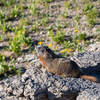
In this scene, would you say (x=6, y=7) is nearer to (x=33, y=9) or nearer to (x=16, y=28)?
(x=33, y=9)

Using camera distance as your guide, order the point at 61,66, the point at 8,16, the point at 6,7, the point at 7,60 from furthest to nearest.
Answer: the point at 6,7, the point at 8,16, the point at 7,60, the point at 61,66

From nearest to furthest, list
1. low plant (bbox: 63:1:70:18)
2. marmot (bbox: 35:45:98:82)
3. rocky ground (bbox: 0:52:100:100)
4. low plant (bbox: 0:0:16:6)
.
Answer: rocky ground (bbox: 0:52:100:100) < marmot (bbox: 35:45:98:82) < low plant (bbox: 63:1:70:18) < low plant (bbox: 0:0:16:6)

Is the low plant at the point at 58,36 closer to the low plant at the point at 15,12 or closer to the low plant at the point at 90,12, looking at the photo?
the low plant at the point at 90,12

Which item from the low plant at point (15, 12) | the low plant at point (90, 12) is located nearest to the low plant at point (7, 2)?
the low plant at point (15, 12)

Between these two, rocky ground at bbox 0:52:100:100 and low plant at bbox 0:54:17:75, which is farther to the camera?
low plant at bbox 0:54:17:75

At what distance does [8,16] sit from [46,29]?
1771mm

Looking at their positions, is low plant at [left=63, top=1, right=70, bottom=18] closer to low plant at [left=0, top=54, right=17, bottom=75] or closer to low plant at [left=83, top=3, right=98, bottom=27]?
low plant at [left=83, top=3, right=98, bottom=27]

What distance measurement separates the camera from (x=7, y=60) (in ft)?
25.3

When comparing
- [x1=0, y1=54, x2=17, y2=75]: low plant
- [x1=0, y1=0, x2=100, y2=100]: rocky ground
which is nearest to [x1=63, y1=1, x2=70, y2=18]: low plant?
[x1=0, y1=0, x2=100, y2=100]: rocky ground

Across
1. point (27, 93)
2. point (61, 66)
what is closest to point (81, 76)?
point (61, 66)

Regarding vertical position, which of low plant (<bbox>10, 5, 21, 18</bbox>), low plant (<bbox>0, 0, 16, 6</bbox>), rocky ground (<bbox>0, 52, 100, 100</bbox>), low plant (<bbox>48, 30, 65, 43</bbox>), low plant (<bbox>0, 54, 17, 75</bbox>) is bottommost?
low plant (<bbox>0, 54, 17, 75</bbox>)

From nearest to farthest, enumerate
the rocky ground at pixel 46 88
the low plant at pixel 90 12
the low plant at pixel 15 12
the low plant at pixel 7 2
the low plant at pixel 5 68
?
the rocky ground at pixel 46 88, the low plant at pixel 5 68, the low plant at pixel 90 12, the low plant at pixel 15 12, the low plant at pixel 7 2

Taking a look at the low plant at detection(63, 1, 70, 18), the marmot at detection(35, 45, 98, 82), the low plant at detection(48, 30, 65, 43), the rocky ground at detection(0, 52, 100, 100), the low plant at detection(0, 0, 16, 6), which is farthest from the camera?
the low plant at detection(0, 0, 16, 6)

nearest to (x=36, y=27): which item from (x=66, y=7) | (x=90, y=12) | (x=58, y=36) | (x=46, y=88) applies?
(x=58, y=36)
